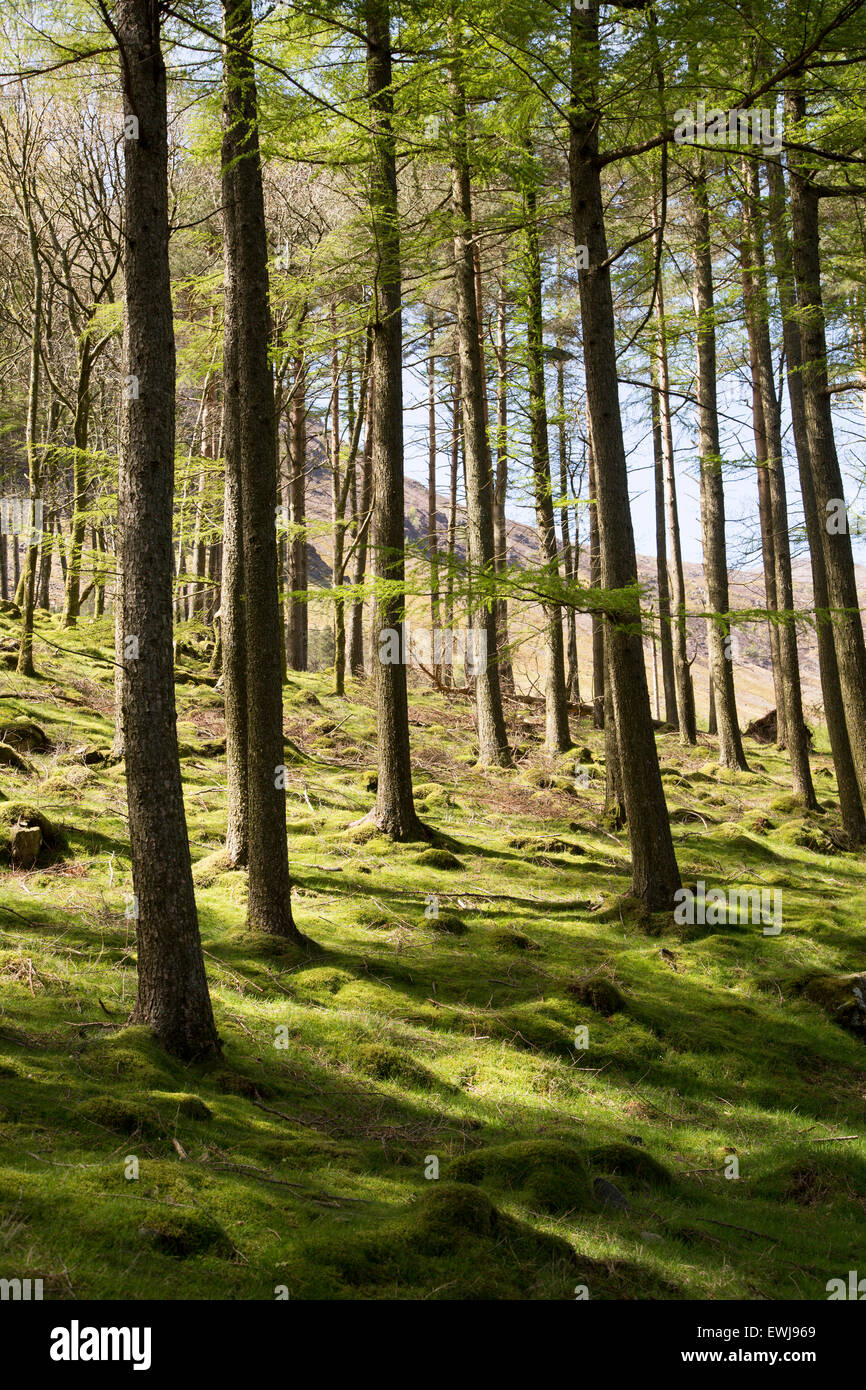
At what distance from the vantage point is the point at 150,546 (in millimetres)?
5562

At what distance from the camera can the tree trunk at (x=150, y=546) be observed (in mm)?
5520

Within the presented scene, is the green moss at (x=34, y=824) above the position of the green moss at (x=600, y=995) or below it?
above

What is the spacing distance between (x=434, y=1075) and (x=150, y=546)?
12.9 ft

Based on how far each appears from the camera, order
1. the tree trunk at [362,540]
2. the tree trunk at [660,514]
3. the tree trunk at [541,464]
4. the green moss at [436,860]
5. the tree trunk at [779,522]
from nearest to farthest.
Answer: the green moss at [436,860] < the tree trunk at [779,522] < the tree trunk at [541,464] < the tree trunk at [362,540] < the tree trunk at [660,514]

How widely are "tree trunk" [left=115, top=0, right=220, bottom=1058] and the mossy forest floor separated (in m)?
0.68

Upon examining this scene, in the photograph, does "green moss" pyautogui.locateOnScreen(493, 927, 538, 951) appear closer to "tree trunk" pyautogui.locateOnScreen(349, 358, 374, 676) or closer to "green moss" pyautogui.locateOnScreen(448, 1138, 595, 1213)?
"green moss" pyautogui.locateOnScreen(448, 1138, 595, 1213)

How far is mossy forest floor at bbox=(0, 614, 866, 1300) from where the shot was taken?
3854 millimetres

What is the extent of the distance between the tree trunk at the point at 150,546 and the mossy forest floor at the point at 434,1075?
68 centimetres

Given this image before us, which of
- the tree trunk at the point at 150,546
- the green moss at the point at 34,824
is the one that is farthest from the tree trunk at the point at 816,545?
the green moss at the point at 34,824

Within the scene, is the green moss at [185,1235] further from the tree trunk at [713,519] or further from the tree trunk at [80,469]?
the tree trunk at [713,519]

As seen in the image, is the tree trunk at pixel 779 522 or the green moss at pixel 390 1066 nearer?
the green moss at pixel 390 1066

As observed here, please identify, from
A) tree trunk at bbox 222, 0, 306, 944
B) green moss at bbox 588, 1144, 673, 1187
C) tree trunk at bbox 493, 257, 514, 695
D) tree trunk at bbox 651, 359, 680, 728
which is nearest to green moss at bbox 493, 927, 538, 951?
tree trunk at bbox 222, 0, 306, 944
